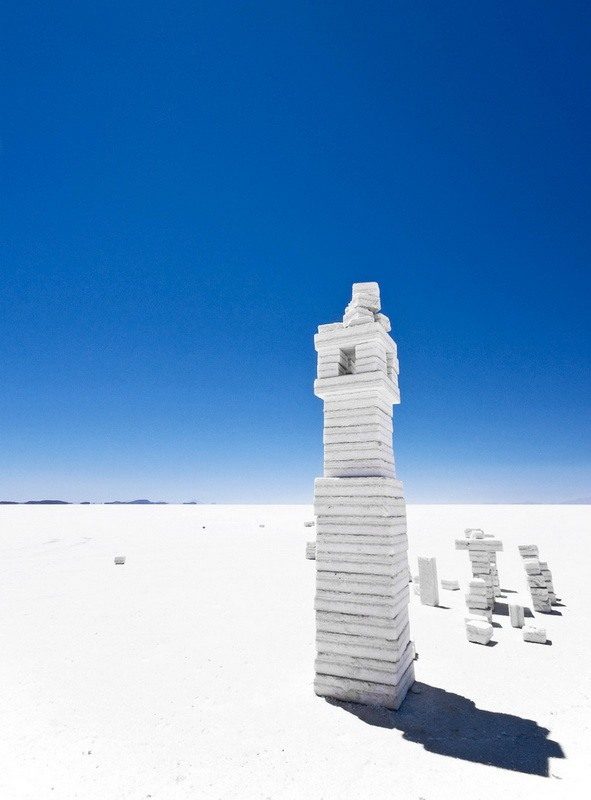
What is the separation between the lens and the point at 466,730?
23.9 ft

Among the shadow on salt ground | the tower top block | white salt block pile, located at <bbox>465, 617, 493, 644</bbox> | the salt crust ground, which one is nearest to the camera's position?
the salt crust ground

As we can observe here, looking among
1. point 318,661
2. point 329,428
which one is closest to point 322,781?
point 318,661

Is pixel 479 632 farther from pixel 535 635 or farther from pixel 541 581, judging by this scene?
pixel 541 581

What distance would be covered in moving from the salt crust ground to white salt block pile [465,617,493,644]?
298mm

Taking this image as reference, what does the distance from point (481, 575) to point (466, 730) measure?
8.22m

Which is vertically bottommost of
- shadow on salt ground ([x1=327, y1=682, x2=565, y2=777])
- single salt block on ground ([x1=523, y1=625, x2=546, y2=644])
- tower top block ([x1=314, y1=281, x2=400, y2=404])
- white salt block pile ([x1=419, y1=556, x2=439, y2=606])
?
shadow on salt ground ([x1=327, y1=682, x2=565, y2=777])

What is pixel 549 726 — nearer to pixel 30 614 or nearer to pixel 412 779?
pixel 412 779

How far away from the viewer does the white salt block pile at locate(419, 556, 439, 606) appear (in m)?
15.1

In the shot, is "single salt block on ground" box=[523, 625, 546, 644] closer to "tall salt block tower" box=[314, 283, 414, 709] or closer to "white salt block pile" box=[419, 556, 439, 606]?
"white salt block pile" box=[419, 556, 439, 606]

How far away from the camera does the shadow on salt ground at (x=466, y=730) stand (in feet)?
21.4

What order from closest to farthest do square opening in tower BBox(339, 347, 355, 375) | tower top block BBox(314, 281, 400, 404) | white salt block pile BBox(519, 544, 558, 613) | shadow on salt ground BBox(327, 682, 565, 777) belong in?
1. shadow on salt ground BBox(327, 682, 565, 777)
2. tower top block BBox(314, 281, 400, 404)
3. square opening in tower BBox(339, 347, 355, 375)
4. white salt block pile BBox(519, 544, 558, 613)

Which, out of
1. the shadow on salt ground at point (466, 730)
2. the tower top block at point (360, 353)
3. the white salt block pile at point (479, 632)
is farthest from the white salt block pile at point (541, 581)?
the tower top block at point (360, 353)

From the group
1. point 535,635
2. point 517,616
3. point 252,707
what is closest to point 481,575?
point 517,616

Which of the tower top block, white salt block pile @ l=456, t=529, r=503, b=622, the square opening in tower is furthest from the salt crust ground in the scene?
the square opening in tower
